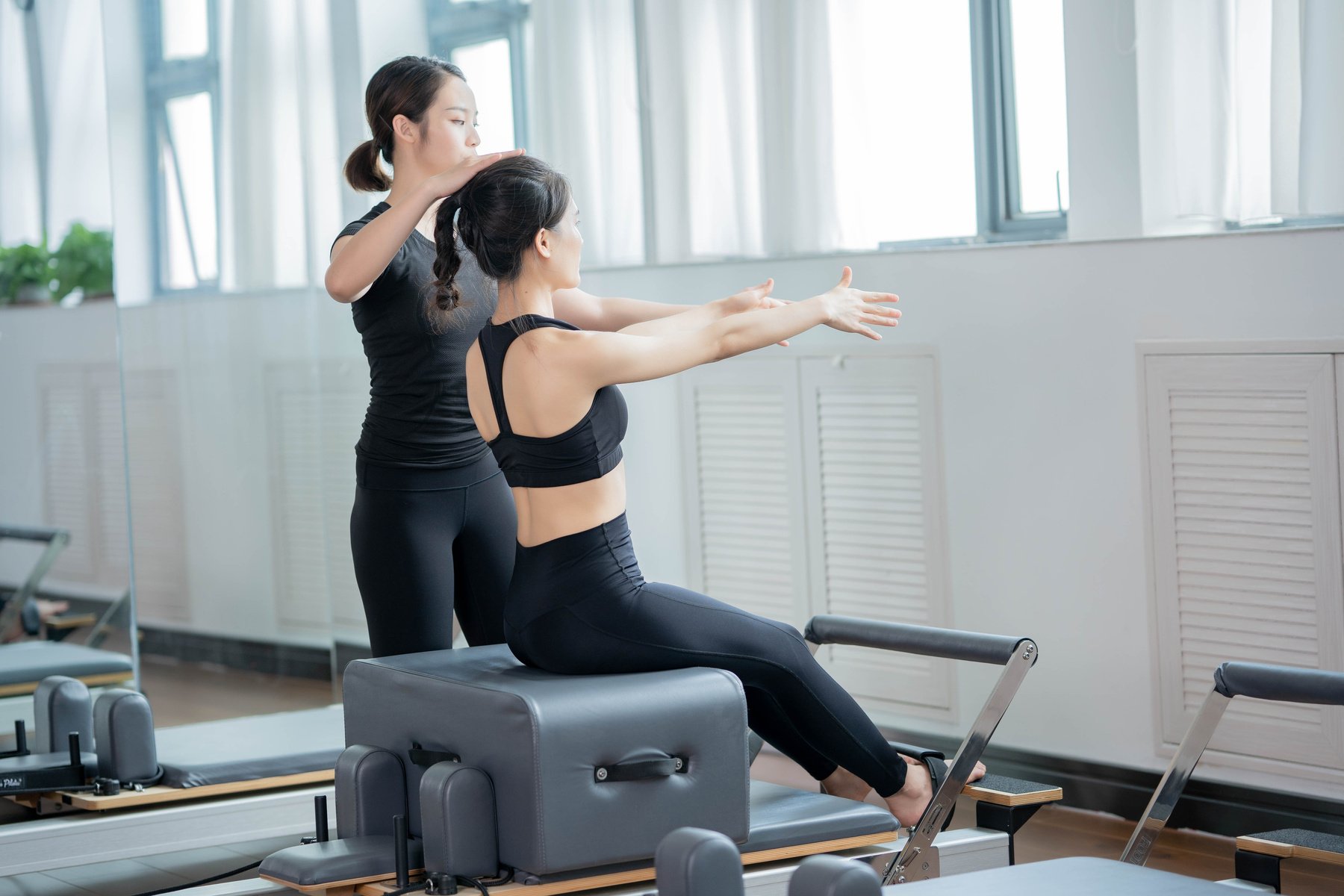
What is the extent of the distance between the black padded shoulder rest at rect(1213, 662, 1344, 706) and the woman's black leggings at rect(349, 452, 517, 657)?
48.1 inches

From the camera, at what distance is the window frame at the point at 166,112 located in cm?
470

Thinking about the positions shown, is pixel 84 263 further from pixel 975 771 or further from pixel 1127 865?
pixel 1127 865

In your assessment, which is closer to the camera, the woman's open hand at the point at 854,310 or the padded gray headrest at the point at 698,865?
the padded gray headrest at the point at 698,865

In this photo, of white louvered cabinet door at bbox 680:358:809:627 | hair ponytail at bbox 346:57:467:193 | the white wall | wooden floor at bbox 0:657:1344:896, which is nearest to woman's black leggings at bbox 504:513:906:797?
hair ponytail at bbox 346:57:467:193

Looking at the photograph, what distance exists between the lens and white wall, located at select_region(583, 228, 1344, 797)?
3.19 metres

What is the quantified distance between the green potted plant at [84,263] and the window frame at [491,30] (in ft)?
3.92

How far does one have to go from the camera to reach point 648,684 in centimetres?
221

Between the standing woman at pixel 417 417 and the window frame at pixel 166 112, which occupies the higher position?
the window frame at pixel 166 112

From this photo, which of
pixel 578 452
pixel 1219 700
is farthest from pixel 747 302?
pixel 1219 700

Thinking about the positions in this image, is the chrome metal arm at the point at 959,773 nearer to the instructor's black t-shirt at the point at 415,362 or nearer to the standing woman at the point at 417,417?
the standing woman at the point at 417,417

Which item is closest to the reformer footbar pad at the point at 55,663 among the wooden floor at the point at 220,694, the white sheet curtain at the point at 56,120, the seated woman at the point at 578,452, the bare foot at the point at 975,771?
the wooden floor at the point at 220,694

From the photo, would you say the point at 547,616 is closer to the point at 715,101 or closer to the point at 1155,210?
the point at 1155,210

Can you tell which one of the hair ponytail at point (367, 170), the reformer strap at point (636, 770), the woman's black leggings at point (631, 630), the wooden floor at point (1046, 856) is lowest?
the wooden floor at point (1046, 856)

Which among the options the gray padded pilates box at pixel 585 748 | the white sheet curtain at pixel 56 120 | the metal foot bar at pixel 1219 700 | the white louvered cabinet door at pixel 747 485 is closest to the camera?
the gray padded pilates box at pixel 585 748
